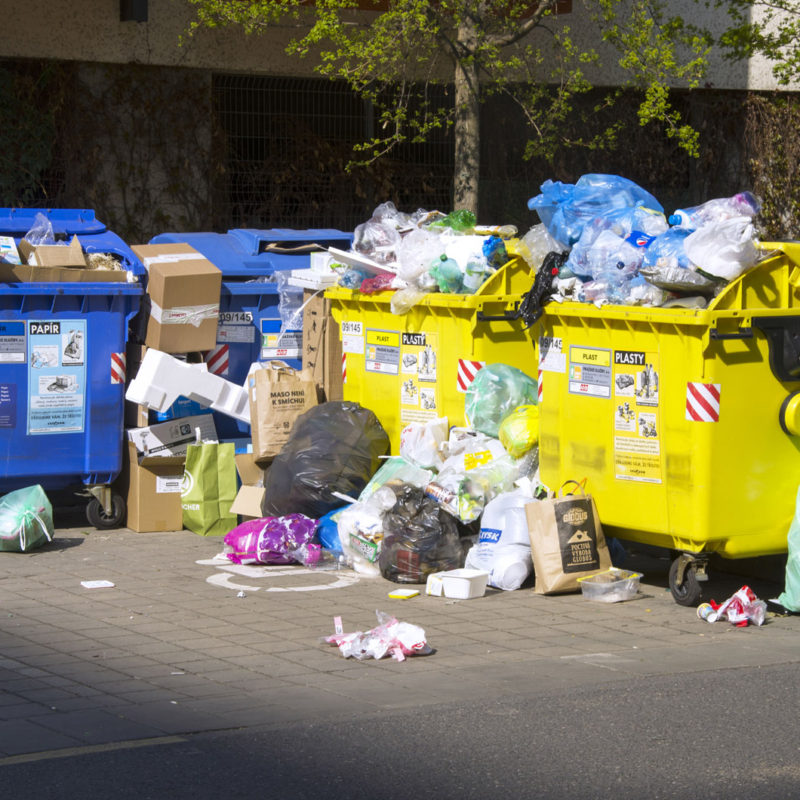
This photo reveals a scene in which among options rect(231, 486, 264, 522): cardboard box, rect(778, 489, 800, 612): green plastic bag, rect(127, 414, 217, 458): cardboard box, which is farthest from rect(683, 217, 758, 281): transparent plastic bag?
rect(127, 414, 217, 458): cardboard box

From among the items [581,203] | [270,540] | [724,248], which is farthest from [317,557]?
[724,248]

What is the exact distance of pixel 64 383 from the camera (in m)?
7.85

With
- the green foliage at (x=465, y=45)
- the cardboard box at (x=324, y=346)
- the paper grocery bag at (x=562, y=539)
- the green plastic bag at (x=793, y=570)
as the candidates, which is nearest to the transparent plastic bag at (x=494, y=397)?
the paper grocery bag at (x=562, y=539)

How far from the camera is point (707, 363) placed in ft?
19.8

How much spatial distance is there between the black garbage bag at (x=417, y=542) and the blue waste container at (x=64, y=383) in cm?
207

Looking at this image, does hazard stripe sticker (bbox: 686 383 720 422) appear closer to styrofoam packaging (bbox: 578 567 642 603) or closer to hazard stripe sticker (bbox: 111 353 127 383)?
styrofoam packaging (bbox: 578 567 642 603)

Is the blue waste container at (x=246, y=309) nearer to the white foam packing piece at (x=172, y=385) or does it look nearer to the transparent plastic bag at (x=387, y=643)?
the white foam packing piece at (x=172, y=385)

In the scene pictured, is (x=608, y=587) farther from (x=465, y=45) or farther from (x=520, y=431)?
(x=465, y=45)

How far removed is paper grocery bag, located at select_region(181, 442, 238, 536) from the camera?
25.9 feet

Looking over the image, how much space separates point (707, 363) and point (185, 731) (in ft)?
9.56

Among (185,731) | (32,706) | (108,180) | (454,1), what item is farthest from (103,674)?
(108,180)

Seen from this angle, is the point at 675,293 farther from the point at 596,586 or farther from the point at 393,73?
the point at 393,73

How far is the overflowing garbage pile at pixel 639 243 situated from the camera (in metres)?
6.09

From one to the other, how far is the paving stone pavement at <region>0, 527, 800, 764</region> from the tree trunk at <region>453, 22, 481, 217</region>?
462cm
